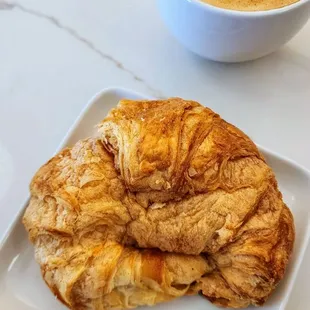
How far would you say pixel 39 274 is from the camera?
95cm

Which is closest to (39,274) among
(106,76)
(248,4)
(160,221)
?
(160,221)

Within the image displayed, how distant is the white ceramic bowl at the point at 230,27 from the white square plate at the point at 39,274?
212mm

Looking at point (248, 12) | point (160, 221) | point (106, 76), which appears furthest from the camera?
point (106, 76)

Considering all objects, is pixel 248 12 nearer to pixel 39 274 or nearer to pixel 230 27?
pixel 230 27

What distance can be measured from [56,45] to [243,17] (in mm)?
456

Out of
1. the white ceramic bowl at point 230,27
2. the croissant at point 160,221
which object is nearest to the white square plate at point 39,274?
the croissant at point 160,221

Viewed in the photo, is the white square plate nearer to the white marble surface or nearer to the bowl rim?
the white marble surface

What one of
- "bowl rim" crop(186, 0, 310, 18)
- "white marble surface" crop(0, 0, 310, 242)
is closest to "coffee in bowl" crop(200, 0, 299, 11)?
"bowl rim" crop(186, 0, 310, 18)

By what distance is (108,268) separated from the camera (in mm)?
867

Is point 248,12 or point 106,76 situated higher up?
point 248,12

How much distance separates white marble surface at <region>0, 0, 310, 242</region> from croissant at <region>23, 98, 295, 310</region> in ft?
0.77

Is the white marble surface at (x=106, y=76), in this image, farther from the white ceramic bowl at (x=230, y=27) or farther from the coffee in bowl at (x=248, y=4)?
the coffee in bowl at (x=248, y=4)

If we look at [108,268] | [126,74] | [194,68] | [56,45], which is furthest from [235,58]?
[108,268]

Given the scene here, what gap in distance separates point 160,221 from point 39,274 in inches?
8.8
